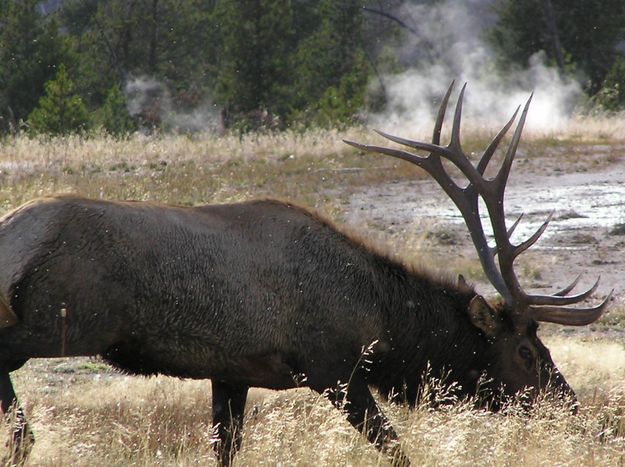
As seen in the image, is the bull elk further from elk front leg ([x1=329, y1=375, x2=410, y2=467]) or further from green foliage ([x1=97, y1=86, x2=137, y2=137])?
green foliage ([x1=97, y1=86, x2=137, y2=137])

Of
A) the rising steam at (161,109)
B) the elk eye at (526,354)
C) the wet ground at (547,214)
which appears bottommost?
the rising steam at (161,109)

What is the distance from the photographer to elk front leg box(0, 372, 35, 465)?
5320 mm

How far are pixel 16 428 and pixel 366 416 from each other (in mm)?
1821

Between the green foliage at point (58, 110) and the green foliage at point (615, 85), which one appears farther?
the green foliage at point (615, 85)

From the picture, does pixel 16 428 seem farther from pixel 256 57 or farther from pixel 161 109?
pixel 161 109

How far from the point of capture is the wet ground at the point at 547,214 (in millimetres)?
12516

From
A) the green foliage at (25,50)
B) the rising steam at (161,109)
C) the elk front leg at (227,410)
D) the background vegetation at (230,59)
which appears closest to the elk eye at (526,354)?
the elk front leg at (227,410)

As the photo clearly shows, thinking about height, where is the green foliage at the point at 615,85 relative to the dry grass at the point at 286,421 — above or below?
above

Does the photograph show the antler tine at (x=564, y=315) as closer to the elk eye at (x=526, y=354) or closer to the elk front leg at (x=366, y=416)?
the elk eye at (x=526, y=354)

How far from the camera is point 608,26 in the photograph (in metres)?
36.1

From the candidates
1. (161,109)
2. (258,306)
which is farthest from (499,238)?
(161,109)

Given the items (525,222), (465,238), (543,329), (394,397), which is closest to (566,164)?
(525,222)

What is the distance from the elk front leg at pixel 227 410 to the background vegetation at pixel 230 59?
69.1 feet

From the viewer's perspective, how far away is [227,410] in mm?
6352
